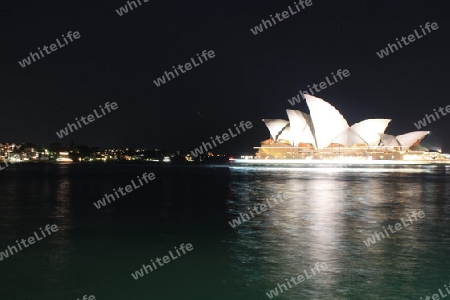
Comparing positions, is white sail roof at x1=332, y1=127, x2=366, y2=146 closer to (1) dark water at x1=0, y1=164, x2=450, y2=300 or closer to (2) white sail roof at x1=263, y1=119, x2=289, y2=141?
(2) white sail roof at x1=263, y1=119, x2=289, y2=141

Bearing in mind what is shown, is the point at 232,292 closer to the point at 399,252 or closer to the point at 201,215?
the point at 399,252

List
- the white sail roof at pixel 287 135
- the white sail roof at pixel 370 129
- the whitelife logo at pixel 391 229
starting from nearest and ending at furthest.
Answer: the whitelife logo at pixel 391 229
the white sail roof at pixel 370 129
the white sail roof at pixel 287 135

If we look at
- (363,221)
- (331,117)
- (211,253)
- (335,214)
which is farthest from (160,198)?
(331,117)

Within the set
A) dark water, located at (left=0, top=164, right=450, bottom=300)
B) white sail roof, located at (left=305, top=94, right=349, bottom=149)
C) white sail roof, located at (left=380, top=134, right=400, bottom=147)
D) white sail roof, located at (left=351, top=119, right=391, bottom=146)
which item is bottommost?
white sail roof, located at (left=380, top=134, right=400, bottom=147)

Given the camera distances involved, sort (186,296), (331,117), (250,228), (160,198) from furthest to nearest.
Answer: (331,117), (160,198), (250,228), (186,296)

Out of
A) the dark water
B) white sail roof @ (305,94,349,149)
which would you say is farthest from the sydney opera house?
the dark water

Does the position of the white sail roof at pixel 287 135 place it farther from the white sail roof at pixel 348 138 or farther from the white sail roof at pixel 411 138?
the white sail roof at pixel 411 138

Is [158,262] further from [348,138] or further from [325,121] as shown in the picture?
[348,138]

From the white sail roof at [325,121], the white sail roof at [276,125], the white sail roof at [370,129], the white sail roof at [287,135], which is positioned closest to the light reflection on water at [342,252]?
the white sail roof at [325,121]
